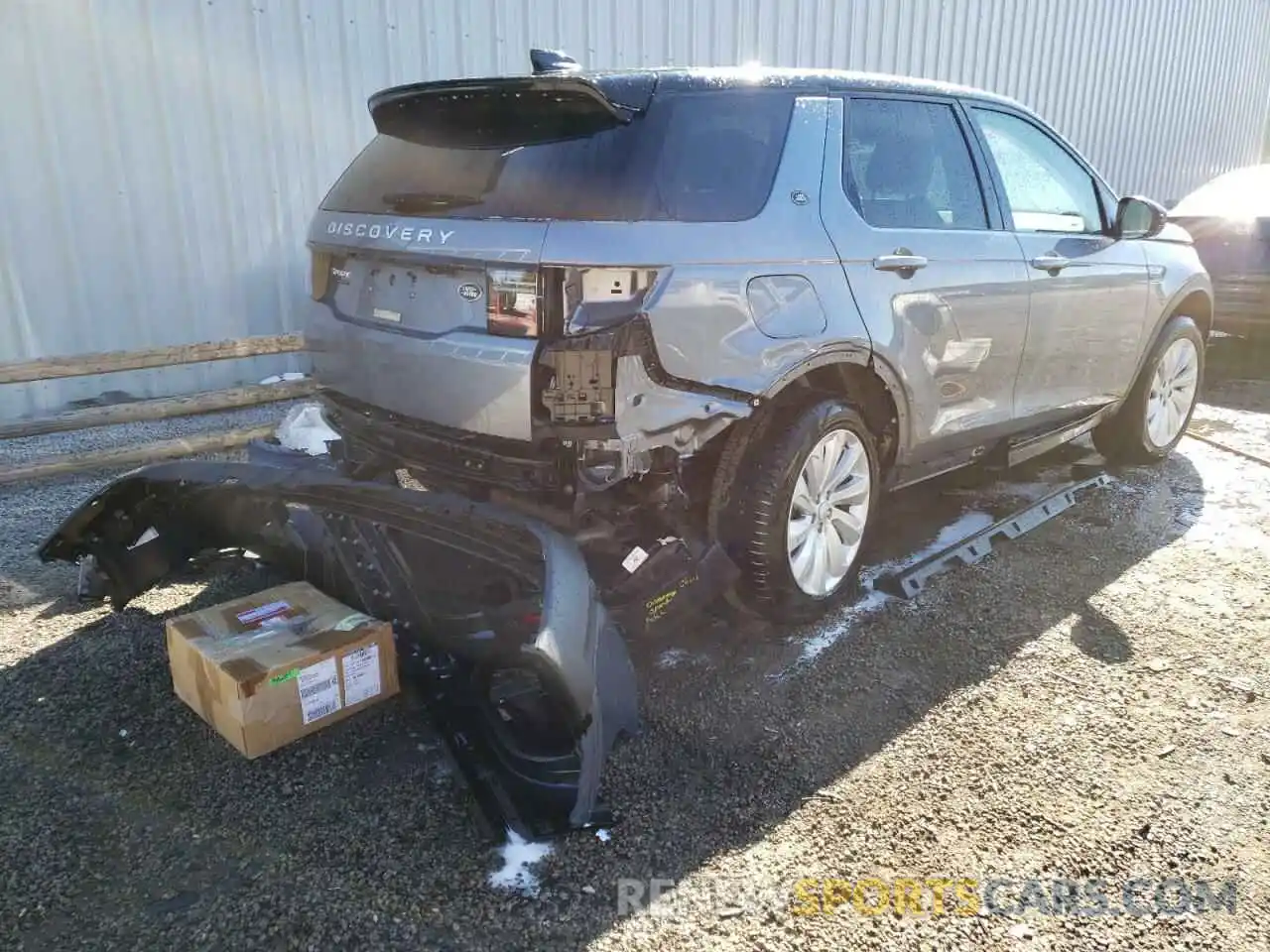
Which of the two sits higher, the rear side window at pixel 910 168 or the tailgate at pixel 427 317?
the rear side window at pixel 910 168

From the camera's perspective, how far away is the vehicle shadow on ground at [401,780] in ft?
7.41

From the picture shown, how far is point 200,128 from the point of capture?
6496 millimetres

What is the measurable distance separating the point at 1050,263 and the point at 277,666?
11.6ft

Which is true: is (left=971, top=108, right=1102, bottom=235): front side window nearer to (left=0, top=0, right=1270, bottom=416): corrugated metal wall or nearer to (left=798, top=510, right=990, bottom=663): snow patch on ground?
(left=798, top=510, right=990, bottom=663): snow patch on ground

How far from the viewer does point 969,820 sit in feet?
8.51

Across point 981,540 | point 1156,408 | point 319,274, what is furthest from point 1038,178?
point 319,274

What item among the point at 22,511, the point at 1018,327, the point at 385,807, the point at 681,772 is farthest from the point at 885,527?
the point at 22,511

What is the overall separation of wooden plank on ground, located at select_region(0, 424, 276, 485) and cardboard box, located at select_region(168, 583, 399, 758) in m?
2.55

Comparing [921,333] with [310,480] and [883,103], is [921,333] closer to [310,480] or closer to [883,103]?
[883,103]

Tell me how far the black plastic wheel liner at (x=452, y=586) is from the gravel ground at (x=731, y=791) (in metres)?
0.14

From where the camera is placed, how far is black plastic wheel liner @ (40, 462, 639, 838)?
98.7 inches

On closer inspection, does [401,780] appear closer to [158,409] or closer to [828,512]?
[828,512]

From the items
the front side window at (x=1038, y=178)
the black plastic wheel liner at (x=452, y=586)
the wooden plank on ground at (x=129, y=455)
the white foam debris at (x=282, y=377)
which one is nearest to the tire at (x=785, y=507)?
the black plastic wheel liner at (x=452, y=586)

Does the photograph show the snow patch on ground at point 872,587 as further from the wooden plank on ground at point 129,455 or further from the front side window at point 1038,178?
the wooden plank on ground at point 129,455
